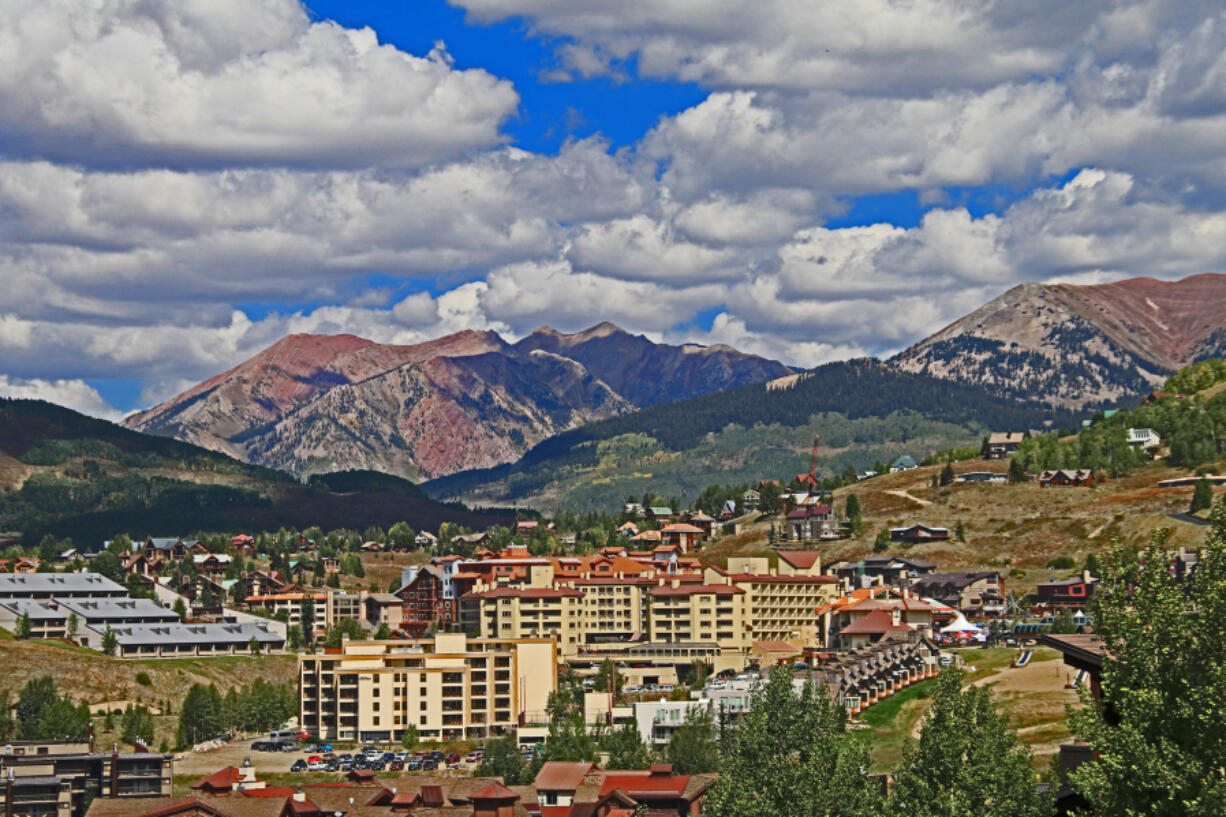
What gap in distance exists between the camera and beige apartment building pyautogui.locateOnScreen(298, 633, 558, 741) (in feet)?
554

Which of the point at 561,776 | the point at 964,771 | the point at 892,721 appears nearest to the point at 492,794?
the point at 561,776

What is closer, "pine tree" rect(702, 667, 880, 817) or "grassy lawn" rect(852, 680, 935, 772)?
"pine tree" rect(702, 667, 880, 817)

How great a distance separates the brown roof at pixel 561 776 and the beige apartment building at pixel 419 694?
50.4 meters

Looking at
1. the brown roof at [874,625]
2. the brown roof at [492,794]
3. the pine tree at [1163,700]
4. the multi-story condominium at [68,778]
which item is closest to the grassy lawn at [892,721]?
the brown roof at [874,625]

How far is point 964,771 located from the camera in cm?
5225

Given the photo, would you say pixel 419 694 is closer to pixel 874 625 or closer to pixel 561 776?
pixel 874 625

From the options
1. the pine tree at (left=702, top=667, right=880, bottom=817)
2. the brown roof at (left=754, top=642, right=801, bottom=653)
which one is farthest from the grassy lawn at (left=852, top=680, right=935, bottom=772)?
the pine tree at (left=702, top=667, right=880, bottom=817)

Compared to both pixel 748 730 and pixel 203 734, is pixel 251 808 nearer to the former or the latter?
pixel 748 730

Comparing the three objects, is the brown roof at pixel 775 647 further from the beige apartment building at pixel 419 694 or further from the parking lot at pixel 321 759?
the parking lot at pixel 321 759

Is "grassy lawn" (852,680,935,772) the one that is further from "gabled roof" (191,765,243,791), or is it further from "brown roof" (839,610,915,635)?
"gabled roof" (191,765,243,791)

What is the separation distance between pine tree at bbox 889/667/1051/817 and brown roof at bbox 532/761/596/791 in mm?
54974

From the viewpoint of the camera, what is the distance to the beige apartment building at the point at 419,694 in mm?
168750

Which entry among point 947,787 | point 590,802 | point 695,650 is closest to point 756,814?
point 947,787

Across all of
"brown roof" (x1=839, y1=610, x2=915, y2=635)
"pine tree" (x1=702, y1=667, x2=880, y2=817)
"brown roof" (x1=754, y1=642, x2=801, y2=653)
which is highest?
"pine tree" (x1=702, y1=667, x2=880, y2=817)
